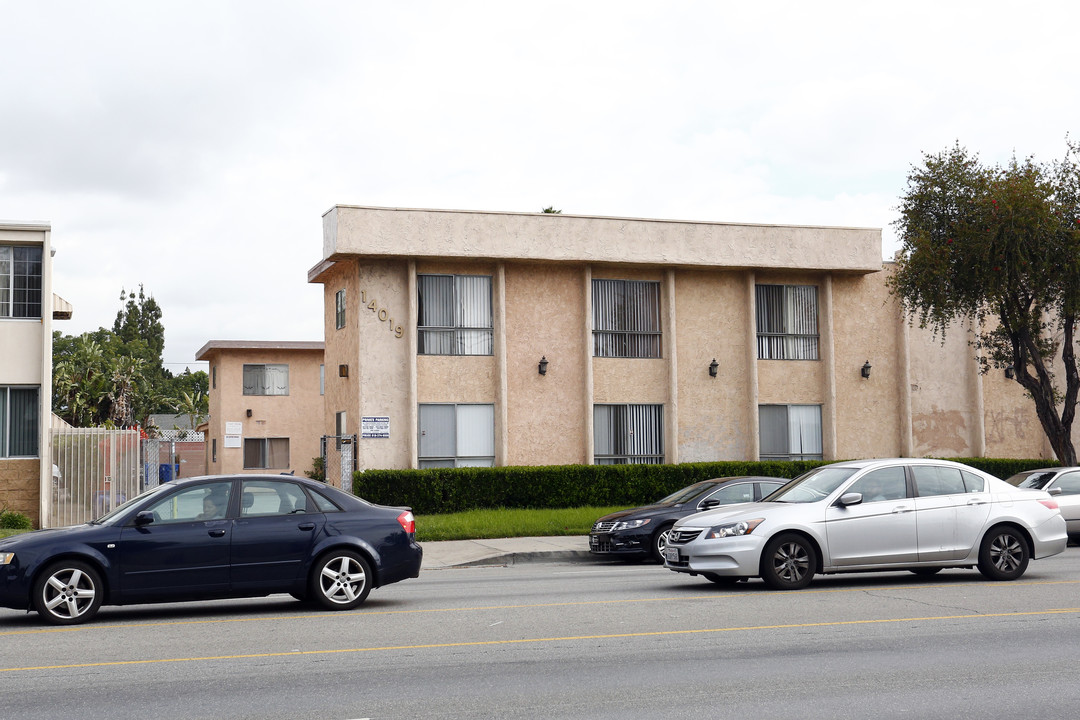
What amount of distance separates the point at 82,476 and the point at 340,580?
1388 cm

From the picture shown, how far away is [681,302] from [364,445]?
8.70m

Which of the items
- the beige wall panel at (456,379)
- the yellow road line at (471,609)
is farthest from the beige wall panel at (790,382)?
the yellow road line at (471,609)

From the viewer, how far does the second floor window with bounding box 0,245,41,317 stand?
23.4m

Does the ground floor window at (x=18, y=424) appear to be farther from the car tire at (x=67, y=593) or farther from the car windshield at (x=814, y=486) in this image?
the car windshield at (x=814, y=486)

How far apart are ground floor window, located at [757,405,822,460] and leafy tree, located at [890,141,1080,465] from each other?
381 cm

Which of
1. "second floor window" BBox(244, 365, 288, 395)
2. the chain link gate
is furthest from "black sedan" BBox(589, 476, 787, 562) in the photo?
"second floor window" BBox(244, 365, 288, 395)

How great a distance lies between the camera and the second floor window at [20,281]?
2341 cm

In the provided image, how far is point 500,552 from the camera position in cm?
1922

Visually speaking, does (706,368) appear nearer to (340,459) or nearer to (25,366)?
(340,459)

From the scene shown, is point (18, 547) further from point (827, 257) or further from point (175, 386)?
point (175, 386)

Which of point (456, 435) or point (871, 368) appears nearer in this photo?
point (456, 435)

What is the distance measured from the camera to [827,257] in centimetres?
2811

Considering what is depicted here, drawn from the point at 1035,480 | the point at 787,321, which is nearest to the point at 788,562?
the point at 1035,480

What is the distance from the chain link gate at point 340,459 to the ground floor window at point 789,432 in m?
10.3
